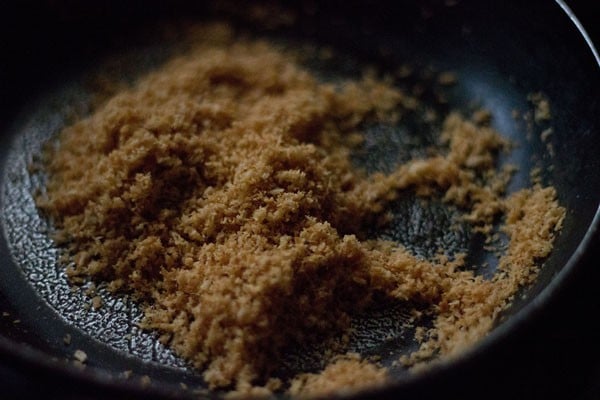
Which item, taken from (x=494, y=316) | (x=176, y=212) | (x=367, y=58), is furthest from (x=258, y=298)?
(x=367, y=58)

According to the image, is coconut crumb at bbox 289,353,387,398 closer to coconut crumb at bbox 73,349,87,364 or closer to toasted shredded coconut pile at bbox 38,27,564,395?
toasted shredded coconut pile at bbox 38,27,564,395

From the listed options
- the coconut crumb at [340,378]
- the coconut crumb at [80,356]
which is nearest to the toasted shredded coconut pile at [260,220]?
the coconut crumb at [340,378]

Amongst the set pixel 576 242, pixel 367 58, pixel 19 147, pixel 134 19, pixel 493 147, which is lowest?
pixel 576 242

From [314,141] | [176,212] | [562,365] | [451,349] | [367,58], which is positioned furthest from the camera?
[367,58]

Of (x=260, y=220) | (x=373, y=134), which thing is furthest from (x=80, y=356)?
(x=373, y=134)

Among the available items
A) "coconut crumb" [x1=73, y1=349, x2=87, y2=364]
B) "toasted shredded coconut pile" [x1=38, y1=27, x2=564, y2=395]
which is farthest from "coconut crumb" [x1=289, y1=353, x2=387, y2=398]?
"coconut crumb" [x1=73, y1=349, x2=87, y2=364]

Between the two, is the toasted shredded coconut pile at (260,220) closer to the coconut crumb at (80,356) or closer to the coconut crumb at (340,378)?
the coconut crumb at (340,378)

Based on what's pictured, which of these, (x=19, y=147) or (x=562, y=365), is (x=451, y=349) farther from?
(x=19, y=147)
